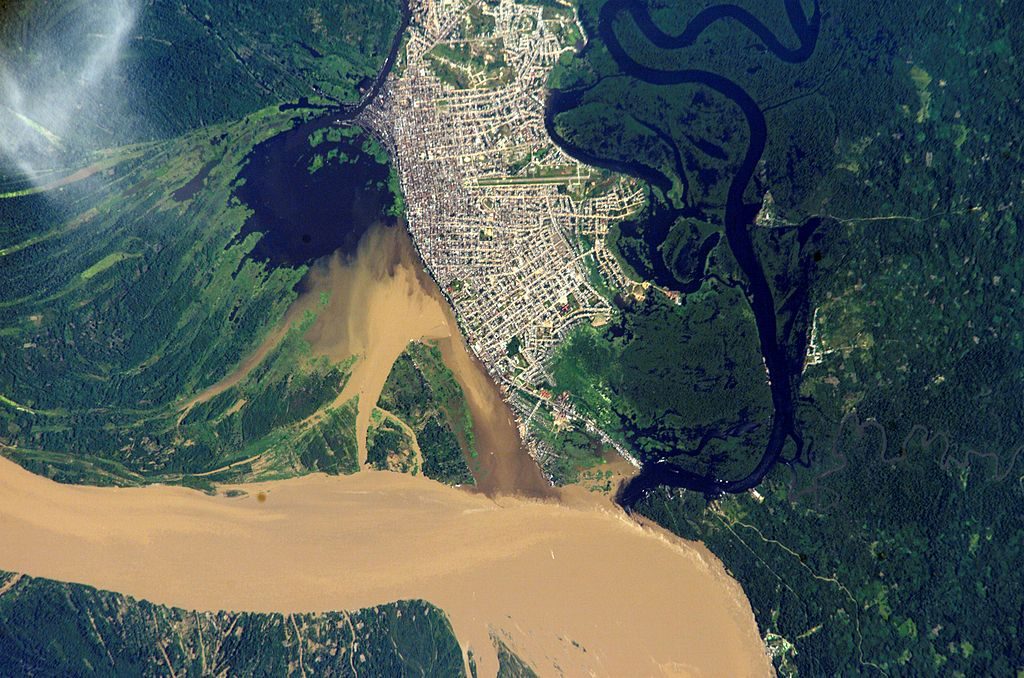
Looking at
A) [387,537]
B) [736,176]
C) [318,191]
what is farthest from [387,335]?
[736,176]

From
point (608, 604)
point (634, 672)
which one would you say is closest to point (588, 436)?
point (608, 604)

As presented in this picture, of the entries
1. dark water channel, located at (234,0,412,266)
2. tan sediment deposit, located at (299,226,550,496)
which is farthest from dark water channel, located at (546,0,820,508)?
dark water channel, located at (234,0,412,266)

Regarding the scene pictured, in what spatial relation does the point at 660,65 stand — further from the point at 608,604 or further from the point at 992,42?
the point at 608,604

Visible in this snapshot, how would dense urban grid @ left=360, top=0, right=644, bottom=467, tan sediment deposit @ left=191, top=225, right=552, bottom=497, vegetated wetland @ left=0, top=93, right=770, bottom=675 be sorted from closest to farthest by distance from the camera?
vegetated wetland @ left=0, top=93, right=770, bottom=675 < dense urban grid @ left=360, top=0, right=644, bottom=467 < tan sediment deposit @ left=191, top=225, right=552, bottom=497

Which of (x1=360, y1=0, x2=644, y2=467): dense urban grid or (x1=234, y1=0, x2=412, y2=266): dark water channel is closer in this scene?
(x1=360, y1=0, x2=644, y2=467): dense urban grid

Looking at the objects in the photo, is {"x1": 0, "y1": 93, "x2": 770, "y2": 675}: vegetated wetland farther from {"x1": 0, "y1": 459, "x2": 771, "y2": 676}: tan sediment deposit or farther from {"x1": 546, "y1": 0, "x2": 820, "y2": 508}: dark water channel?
{"x1": 546, "y1": 0, "x2": 820, "y2": 508}: dark water channel

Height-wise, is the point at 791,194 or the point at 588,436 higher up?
the point at 791,194

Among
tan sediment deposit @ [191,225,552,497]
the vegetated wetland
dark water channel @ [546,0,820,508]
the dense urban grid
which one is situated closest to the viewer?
dark water channel @ [546,0,820,508]

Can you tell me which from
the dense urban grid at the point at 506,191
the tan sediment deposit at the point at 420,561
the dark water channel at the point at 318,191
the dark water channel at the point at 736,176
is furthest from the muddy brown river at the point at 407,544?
the dark water channel at the point at 736,176
